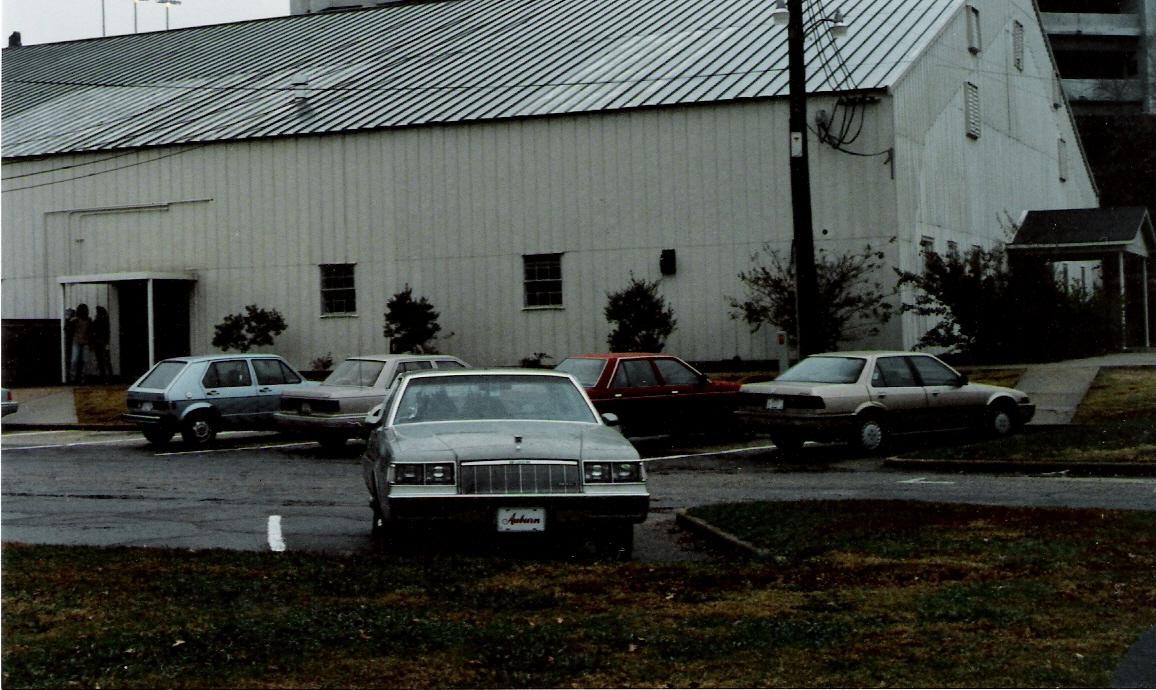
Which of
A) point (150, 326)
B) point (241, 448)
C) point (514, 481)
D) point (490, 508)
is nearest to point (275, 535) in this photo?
point (490, 508)

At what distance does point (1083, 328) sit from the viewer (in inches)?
1288

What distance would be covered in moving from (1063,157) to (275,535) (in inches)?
1588

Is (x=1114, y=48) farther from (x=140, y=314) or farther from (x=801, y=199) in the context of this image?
(x=801, y=199)

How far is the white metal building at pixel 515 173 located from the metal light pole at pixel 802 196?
7083 mm

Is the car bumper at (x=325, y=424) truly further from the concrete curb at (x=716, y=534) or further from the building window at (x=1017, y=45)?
the building window at (x=1017, y=45)

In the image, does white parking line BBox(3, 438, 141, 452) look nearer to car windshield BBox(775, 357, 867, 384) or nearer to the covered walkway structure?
car windshield BBox(775, 357, 867, 384)

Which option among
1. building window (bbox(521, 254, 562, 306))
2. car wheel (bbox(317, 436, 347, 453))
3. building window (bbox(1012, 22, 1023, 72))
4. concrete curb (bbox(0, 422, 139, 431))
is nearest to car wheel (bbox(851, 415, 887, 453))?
car wheel (bbox(317, 436, 347, 453))

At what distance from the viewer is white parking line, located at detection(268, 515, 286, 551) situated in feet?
39.6

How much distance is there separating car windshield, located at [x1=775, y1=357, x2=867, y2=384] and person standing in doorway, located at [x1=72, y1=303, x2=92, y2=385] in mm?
21888

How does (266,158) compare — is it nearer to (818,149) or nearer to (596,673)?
(818,149)

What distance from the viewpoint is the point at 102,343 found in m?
39.0

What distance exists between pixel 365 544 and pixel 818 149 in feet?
70.2

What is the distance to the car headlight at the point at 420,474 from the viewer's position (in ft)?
35.3

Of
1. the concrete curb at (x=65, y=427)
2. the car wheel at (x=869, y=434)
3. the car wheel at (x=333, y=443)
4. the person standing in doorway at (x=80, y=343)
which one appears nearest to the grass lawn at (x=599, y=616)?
the car wheel at (x=869, y=434)
